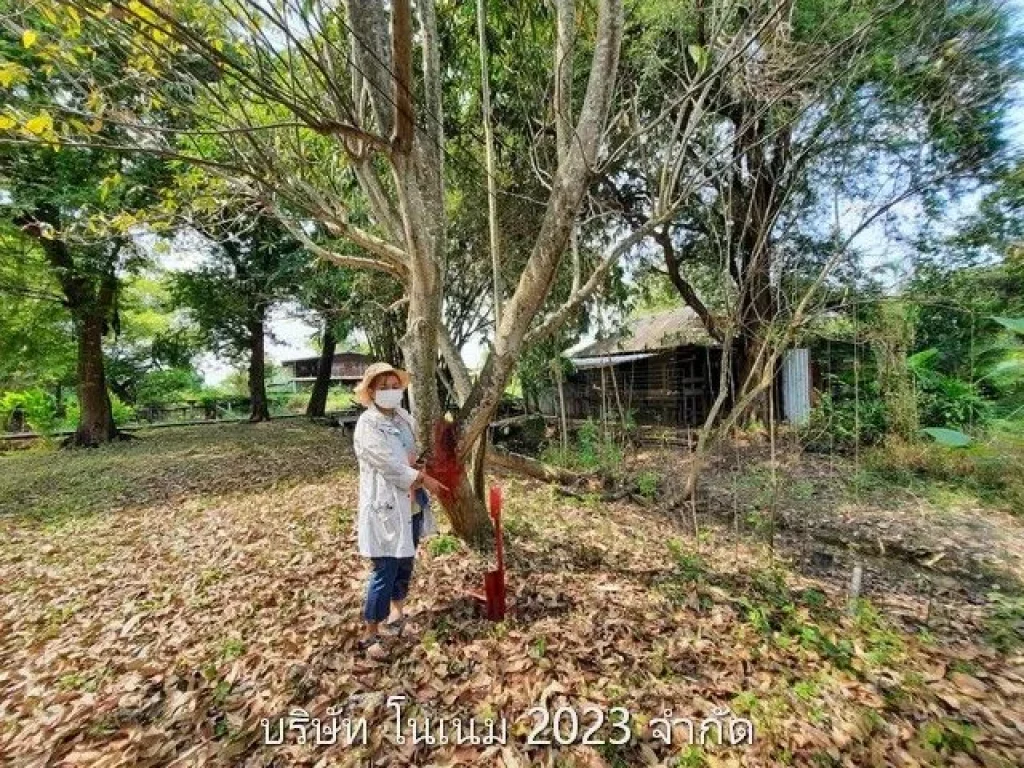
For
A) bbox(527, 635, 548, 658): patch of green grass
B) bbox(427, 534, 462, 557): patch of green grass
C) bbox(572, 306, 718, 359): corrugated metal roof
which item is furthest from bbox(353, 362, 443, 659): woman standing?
bbox(572, 306, 718, 359): corrugated metal roof

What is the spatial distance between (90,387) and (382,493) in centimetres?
1498

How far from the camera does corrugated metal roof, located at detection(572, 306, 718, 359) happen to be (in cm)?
1529

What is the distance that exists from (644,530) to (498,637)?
300 centimetres

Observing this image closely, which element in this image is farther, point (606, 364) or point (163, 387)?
point (163, 387)

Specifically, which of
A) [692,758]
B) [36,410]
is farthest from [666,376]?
[36,410]

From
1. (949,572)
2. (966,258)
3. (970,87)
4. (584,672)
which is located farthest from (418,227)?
(966,258)

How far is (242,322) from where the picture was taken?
1842cm

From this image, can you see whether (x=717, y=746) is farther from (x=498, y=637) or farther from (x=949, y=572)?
(x=949, y=572)

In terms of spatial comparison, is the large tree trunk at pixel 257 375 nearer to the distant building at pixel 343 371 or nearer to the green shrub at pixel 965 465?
the distant building at pixel 343 371

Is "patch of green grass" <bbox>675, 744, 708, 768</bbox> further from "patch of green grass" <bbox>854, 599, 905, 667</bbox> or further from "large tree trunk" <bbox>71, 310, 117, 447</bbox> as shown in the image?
"large tree trunk" <bbox>71, 310, 117, 447</bbox>

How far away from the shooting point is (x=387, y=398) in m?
3.23

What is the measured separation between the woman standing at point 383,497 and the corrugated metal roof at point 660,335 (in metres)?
9.63

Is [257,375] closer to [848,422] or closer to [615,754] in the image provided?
[848,422]

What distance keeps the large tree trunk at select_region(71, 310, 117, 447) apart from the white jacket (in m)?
14.4
